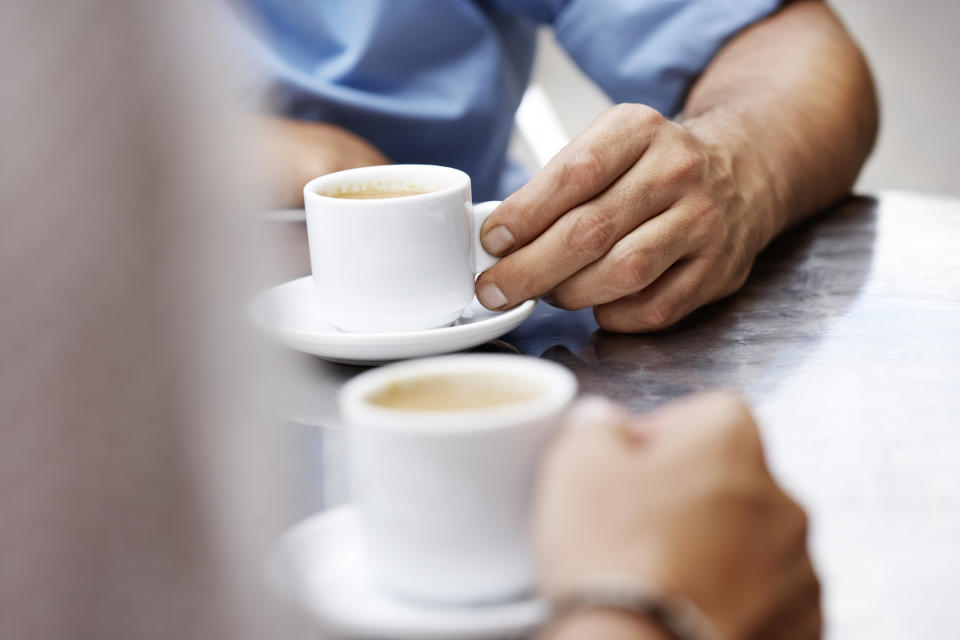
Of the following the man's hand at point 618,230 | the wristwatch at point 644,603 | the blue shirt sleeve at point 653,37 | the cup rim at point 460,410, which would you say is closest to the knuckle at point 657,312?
the man's hand at point 618,230

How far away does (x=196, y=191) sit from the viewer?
0.12m

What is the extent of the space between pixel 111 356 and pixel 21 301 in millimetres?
17

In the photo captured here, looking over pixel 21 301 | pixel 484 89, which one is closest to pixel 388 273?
pixel 21 301

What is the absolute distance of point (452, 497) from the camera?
393 mm

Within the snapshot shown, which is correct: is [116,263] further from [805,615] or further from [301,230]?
[301,230]

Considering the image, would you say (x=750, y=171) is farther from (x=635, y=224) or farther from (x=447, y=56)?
(x=447, y=56)

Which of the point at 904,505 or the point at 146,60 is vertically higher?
the point at 146,60

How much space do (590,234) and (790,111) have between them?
0.46 meters

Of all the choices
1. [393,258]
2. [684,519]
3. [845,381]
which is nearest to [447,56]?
[393,258]

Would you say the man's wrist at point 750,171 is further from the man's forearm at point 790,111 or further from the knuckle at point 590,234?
the knuckle at point 590,234

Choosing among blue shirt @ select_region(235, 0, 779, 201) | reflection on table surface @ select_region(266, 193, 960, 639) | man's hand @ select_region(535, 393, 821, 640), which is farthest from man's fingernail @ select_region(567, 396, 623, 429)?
blue shirt @ select_region(235, 0, 779, 201)

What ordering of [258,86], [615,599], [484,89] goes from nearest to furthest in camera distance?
[258,86], [615,599], [484,89]

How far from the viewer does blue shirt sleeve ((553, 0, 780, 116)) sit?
132cm

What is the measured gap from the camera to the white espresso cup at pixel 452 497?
15.3 inches
